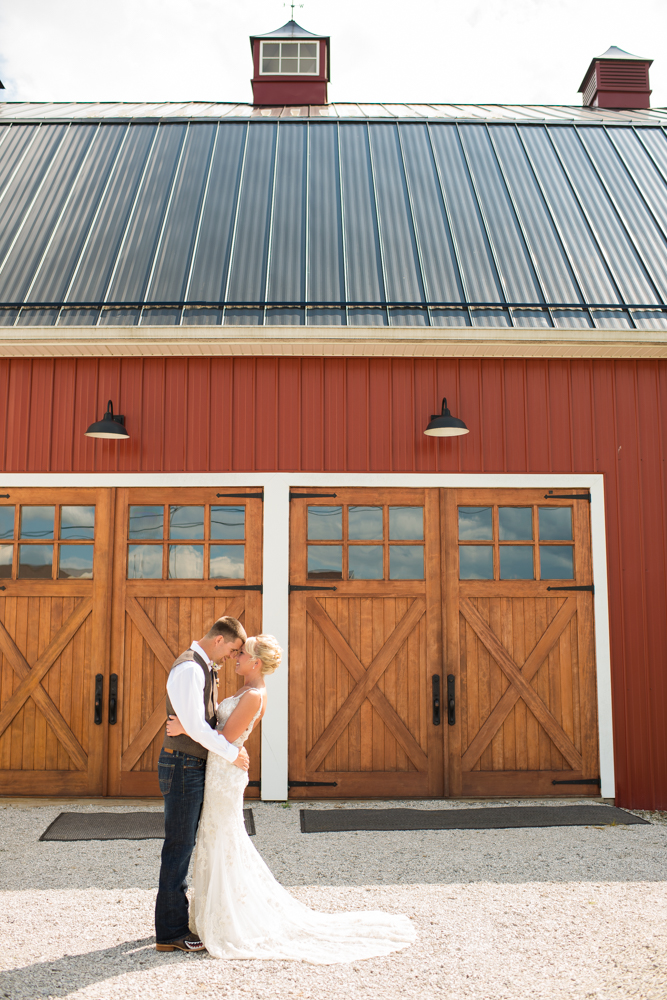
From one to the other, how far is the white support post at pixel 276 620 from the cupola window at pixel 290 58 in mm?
8353

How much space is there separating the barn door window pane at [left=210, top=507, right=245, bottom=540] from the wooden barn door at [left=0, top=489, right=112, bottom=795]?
34.8 inches

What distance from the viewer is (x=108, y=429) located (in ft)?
19.1

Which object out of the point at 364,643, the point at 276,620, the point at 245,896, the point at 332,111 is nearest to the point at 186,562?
the point at 276,620

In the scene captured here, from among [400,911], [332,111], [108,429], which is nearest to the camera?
[400,911]

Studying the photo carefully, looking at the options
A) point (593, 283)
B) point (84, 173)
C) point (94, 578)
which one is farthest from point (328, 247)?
point (94, 578)

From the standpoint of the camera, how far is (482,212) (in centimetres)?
757

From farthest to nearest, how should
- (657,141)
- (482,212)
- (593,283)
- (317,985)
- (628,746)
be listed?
1. (657,141)
2. (482,212)
3. (593,283)
4. (628,746)
5. (317,985)

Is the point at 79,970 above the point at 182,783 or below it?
below

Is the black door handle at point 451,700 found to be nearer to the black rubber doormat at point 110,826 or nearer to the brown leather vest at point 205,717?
the black rubber doormat at point 110,826

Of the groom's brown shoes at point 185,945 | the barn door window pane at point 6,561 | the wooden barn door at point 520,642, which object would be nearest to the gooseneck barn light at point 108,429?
the barn door window pane at point 6,561

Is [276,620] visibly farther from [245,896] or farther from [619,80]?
[619,80]

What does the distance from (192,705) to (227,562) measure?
2.78m

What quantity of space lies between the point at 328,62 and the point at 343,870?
11660 mm

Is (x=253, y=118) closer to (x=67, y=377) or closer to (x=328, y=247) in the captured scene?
(x=328, y=247)
